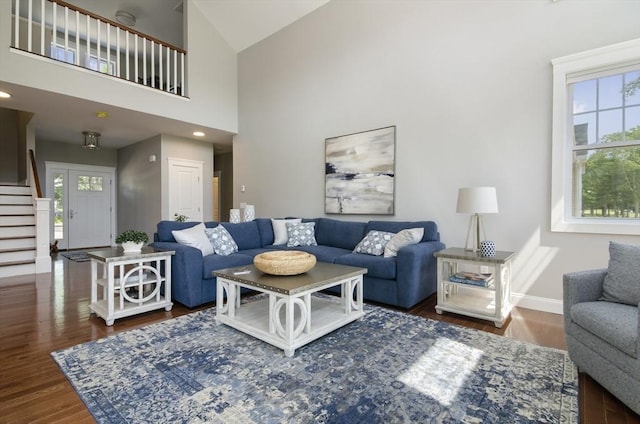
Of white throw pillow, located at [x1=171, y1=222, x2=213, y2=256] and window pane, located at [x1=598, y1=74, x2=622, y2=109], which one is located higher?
window pane, located at [x1=598, y1=74, x2=622, y2=109]

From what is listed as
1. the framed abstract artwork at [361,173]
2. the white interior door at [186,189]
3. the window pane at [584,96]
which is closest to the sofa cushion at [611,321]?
the window pane at [584,96]

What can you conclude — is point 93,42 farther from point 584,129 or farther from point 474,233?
point 584,129

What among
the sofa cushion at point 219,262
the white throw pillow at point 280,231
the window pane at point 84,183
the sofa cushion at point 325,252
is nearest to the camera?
the sofa cushion at point 219,262

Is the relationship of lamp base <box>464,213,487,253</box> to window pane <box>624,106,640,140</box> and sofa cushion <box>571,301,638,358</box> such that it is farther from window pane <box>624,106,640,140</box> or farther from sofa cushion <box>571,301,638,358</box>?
window pane <box>624,106,640,140</box>

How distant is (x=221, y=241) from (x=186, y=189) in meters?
3.56

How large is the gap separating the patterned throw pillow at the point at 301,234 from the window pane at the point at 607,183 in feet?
9.50

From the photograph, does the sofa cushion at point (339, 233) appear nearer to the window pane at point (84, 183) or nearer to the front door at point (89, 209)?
the front door at point (89, 209)

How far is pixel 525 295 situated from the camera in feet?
10.5

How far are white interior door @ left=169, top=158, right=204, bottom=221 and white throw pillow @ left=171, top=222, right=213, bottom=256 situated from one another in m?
3.31

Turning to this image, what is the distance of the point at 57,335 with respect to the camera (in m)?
2.49

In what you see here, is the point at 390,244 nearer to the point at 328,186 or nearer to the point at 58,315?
the point at 328,186

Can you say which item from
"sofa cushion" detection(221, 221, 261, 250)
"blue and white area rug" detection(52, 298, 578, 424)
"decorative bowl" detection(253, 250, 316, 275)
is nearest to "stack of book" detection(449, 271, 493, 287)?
"blue and white area rug" detection(52, 298, 578, 424)

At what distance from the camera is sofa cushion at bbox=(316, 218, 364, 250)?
411cm

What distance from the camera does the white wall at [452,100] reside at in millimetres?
3012
